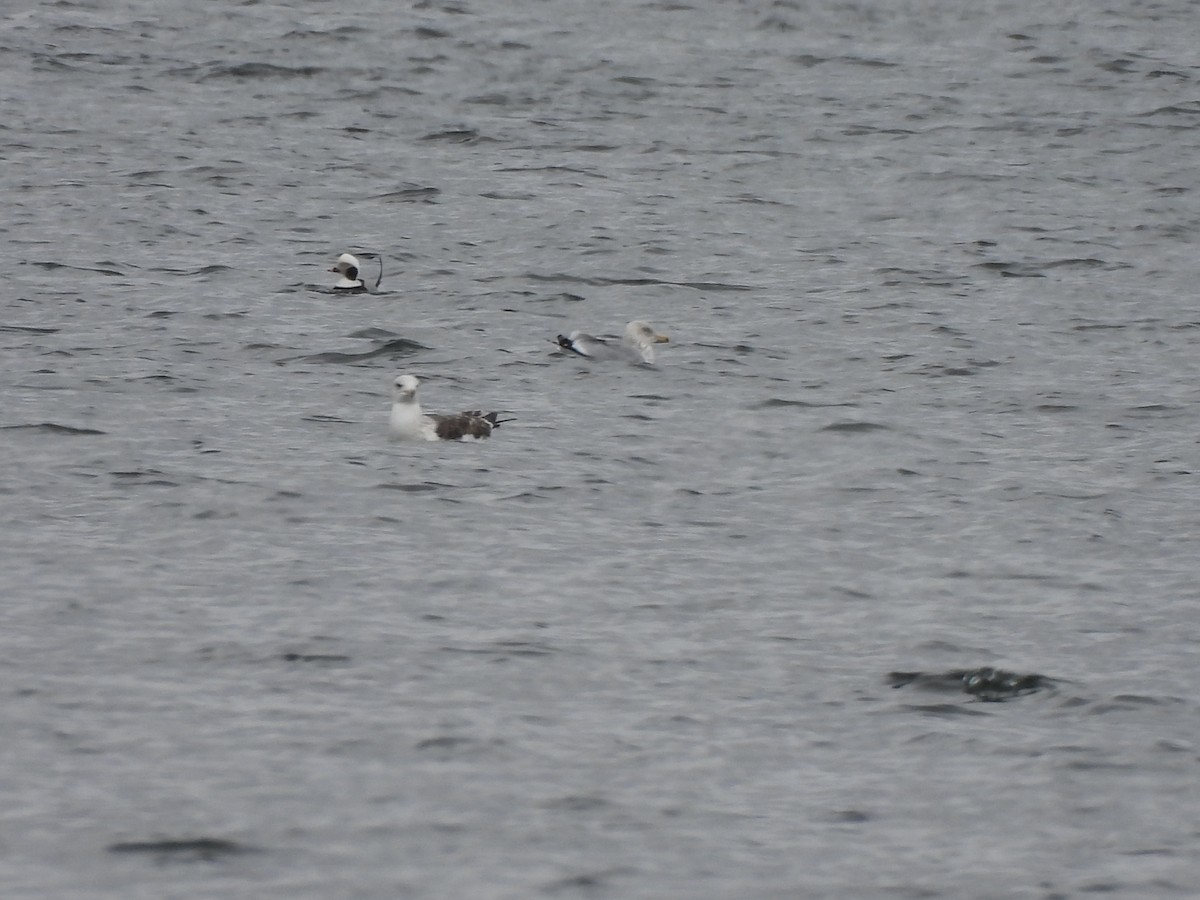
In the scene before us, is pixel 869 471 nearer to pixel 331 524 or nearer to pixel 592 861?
pixel 331 524

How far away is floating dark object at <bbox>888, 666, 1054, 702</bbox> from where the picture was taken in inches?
447

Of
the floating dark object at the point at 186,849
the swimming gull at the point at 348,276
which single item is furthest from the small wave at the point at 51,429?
the floating dark object at the point at 186,849

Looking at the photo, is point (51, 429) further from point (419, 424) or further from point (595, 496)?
point (595, 496)

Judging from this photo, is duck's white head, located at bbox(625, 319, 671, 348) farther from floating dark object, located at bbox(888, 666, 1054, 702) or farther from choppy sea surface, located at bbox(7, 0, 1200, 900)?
floating dark object, located at bbox(888, 666, 1054, 702)

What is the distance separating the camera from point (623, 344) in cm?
1894

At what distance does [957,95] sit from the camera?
108 feet

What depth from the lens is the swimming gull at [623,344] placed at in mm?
18812

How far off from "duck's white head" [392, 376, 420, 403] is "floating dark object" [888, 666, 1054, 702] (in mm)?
5477

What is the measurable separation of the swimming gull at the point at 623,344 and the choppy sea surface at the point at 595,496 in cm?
22

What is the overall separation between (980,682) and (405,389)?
587 cm

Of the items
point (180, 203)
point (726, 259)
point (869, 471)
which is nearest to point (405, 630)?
point (869, 471)

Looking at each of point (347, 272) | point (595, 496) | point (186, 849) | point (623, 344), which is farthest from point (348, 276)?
point (186, 849)

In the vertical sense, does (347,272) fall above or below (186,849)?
below

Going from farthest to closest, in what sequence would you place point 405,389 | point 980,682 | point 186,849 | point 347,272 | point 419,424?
point 347,272
point 419,424
point 405,389
point 980,682
point 186,849
